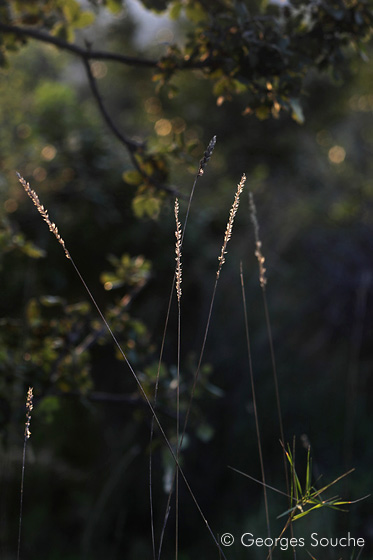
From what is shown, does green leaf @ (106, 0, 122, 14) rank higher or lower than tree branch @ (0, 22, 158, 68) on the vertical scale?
higher

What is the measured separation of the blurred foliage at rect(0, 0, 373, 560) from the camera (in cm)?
177

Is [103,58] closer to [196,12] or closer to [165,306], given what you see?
[196,12]

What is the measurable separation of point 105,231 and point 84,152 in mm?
573

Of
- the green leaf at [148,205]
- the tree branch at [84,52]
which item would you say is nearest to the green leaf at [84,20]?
the tree branch at [84,52]

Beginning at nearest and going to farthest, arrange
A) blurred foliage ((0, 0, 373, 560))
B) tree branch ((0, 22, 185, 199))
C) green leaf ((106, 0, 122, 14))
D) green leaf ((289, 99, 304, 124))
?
1. green leaf ((289, 99, 304, 124))
2. blurred foliage ((0, 0, 373, 560))
3. tree branch ((0, 22, 185, 199))
4. green leaf ((106, 0, 122, 14))

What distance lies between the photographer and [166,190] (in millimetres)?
1938

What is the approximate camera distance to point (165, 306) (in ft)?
12.9

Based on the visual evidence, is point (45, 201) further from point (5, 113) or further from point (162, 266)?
point (5, 113)

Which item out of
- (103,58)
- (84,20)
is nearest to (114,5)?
(84,20)

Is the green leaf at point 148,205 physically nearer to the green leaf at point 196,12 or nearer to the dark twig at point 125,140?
the dark twig at point 125,140

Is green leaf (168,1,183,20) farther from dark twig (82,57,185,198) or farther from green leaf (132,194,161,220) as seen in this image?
green leaf (132,194,161,220)

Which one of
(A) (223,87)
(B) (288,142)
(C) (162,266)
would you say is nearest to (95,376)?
(C) (162,266)

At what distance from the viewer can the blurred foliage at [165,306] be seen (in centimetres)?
177

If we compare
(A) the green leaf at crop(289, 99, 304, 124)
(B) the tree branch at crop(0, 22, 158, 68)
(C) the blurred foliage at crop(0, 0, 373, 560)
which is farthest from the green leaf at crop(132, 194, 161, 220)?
(A) the green leaf at crop(289, 99, 304, 124)
